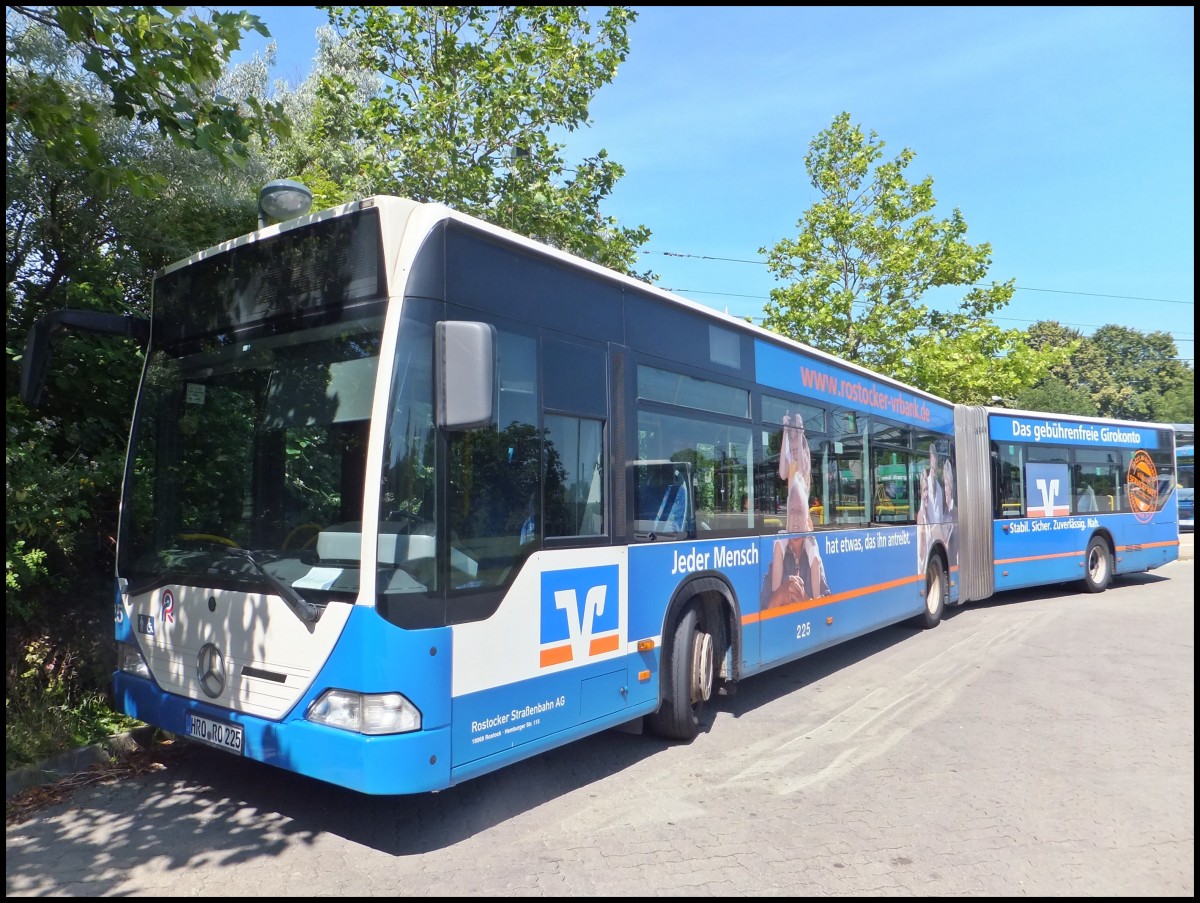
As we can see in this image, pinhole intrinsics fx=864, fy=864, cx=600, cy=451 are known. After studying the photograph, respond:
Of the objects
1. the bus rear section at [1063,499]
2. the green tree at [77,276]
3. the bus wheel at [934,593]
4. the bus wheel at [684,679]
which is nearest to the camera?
the green tree at [77,276]

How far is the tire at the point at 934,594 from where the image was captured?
1172cm

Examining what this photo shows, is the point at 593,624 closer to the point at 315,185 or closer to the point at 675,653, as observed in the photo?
the point at 675,653

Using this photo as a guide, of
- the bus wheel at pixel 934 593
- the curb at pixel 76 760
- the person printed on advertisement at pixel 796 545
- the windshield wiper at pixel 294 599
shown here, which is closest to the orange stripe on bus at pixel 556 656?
the windshield wiper at pixel 294 599

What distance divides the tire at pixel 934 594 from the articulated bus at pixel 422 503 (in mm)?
5351

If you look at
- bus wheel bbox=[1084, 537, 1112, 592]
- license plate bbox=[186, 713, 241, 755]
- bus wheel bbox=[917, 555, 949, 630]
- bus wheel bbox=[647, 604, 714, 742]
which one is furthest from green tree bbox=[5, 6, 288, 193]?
bus wheel bbox=[1084, 537, 1112, 592]

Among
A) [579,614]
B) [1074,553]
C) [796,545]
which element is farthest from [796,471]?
[1074,553]

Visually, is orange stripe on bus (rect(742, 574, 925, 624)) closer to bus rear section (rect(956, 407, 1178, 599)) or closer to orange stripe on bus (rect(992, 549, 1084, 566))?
bus rear section (rect(956, 407, 1178, 599))

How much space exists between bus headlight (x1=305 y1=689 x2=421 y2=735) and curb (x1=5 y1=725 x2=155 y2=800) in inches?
94.4

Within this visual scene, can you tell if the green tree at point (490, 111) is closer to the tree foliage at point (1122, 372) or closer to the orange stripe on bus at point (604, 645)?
the orange stripe on bus at point (604, 645)

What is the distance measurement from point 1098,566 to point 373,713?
15551 millimetres

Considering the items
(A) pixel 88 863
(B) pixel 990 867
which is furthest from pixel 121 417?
(B) pixel 990 867

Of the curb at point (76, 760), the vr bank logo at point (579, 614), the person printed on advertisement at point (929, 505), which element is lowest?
the curb at point (76, 760)

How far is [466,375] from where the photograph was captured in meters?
4.20

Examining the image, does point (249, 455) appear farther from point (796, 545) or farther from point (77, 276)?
point (796, 545)
